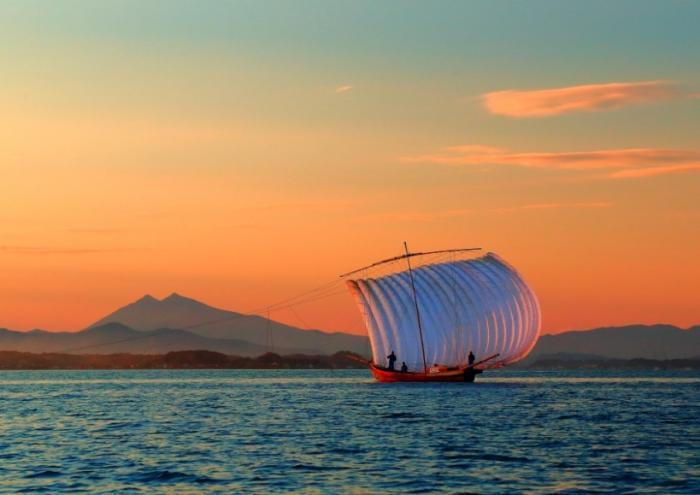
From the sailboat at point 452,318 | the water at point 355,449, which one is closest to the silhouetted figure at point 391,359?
the sailboat at point 452,318

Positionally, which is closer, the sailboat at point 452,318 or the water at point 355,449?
the water at point 355,449

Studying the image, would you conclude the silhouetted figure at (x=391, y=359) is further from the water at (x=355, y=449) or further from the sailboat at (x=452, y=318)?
the water at (x=355, y=449)

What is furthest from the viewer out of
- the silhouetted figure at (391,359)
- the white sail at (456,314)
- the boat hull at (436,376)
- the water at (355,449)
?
the silhouetted figure at (391,359)

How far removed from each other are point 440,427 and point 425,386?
190 ft

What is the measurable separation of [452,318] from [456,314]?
0.59 m

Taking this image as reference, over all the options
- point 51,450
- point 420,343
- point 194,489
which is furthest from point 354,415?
point 420,343

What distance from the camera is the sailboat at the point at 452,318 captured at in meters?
118

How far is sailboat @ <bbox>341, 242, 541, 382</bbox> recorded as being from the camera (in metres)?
118

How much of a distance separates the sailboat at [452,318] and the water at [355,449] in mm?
33143

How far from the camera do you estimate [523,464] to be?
1736 inches

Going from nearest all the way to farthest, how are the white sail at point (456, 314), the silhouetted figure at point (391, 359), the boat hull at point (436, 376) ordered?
the white sail at point (456, 314)
the boat hull at point (436, 376)
the silhouetted figure at point (391, 359)

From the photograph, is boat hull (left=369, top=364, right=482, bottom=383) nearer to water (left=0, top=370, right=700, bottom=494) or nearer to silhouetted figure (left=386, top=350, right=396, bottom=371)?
silhouetted figure (left=386, top=350, right=396, bottom=371)

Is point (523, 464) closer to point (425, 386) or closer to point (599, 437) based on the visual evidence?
point (599, 437)

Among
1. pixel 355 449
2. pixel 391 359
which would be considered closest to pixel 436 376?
pixel 391 359
